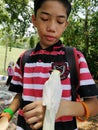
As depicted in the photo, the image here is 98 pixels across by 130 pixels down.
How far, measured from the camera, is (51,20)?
1633mm

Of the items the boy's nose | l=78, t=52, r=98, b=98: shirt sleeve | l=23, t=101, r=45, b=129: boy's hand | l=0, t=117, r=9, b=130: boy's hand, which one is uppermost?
the boy's nose

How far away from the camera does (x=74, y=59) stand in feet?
5.66

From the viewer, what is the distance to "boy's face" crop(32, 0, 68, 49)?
5.38 feet

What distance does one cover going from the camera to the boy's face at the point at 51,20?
164 cm

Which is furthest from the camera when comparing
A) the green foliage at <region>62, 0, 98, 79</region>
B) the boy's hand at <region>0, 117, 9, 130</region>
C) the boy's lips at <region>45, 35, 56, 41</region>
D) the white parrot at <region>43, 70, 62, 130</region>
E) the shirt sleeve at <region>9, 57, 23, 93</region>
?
the green foliage at <region>62, 0, 98, 79</region>

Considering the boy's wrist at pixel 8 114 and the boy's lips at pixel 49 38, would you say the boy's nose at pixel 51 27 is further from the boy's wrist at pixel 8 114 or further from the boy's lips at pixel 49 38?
the boy's wrist at pixel 8 114

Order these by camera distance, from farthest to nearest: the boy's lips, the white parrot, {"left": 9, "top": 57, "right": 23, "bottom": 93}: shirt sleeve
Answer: {"left": 9, "top": 57, "right": 23, "bottom": 93}: shirt sleeve < the boy's lips < the white parrot

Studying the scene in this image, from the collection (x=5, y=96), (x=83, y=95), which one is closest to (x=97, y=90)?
(x=83, y=95)

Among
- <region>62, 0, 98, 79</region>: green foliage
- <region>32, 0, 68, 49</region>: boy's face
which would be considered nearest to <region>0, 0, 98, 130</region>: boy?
<region>32, 0, 68, 49</region>: boy's face

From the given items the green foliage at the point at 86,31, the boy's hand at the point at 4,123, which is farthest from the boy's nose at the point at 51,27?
the green foliage at the point at 86,31

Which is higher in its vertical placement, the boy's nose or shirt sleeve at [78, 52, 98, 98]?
the boy's nose

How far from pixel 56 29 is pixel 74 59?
205 mm

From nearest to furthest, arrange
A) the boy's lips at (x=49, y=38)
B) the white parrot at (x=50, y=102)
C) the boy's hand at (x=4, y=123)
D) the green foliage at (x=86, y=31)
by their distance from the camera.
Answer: the white parrot at (x=50, y=102), the boy's hand at (x=4, y=123), the boy's lips at (x=49, y=38), the green foliage at (x=86, y=31)

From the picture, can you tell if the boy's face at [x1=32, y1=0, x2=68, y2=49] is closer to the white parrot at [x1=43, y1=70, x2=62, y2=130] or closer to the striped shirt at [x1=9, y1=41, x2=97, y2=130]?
the striped shirt at [x1=9, y1=41, x2=97, y2=130]
